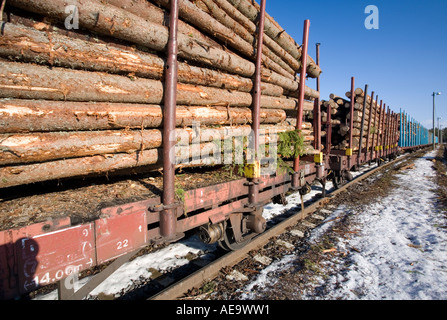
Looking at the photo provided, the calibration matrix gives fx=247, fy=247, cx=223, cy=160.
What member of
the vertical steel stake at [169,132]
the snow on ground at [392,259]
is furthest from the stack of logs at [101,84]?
the snow on ground at [392,259]

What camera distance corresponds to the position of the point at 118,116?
2.39m

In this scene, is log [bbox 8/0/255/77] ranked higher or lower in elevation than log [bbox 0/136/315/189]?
higher

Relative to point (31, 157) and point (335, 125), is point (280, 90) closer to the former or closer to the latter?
point (31, 157)

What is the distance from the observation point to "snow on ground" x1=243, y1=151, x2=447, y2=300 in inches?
119

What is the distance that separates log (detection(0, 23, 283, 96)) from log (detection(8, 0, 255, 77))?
12cm

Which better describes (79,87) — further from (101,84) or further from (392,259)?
(392,259)

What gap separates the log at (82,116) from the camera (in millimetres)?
1811

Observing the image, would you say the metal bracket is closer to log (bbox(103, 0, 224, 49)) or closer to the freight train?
the freight train

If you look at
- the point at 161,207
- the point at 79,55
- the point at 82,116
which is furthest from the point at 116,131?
the point at 161,207

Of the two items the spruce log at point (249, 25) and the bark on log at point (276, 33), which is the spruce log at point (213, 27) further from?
the bark on log at point (276, 33)

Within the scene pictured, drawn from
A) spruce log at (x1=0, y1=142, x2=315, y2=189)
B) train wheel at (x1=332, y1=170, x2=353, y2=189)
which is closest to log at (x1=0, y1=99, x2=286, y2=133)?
spruce log at (x1=0, y1=142, x2=315, y2=189)

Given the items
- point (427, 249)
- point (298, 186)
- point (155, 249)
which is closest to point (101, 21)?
point (155, 249)

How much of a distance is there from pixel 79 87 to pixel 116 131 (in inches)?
19.4

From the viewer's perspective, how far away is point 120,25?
7.65 ft
